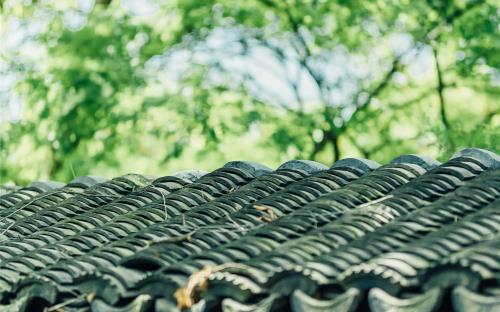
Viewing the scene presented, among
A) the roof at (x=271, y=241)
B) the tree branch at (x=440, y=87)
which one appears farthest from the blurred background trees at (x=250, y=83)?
the roof at (x=271, y=241)

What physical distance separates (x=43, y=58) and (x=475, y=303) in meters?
17.1

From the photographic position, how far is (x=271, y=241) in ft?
13.3

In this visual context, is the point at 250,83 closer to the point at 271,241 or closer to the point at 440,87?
the point at 440,87

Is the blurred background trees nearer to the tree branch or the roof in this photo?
the tree branch

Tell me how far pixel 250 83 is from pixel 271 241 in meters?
15.2

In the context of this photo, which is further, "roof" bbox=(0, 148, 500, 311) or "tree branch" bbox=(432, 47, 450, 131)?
"tree branch" bbox=(432, 47, 450, 131)

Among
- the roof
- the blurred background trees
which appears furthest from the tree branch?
the roof

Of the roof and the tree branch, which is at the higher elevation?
the tree branch

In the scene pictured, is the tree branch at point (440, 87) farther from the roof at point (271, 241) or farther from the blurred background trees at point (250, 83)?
the roof at point (271, 241)

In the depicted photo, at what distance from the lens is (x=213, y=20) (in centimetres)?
1894

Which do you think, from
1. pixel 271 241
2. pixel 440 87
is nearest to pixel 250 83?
pixel 440 87

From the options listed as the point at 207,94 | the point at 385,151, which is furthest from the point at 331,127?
the point at 207,94

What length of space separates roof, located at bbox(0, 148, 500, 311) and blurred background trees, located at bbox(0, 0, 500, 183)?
12.8 metres

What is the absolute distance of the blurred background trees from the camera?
18.4 metres
